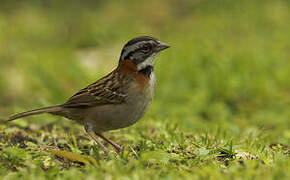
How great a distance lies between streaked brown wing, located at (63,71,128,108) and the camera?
6436 millimetres

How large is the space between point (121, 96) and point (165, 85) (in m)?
4.51

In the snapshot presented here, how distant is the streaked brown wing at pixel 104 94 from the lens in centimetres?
644

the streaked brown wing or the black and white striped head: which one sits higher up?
the black and white striped head

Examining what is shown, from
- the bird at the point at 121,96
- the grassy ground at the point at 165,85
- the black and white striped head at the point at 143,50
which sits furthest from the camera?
the black and white striped head at the point at 143,50

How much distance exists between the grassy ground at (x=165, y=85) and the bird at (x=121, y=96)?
32cm

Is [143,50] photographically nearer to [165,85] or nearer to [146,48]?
[146,48]

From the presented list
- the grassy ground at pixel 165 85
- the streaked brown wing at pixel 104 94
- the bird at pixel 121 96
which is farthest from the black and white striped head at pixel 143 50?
the grassy ground at pixel 165 85

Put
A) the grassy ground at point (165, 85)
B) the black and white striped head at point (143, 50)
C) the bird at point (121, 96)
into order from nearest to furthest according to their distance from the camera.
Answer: the grassy ground at point (165, 85)
the bird at point (121, 96)
the black and white striped head at point (143, 50)

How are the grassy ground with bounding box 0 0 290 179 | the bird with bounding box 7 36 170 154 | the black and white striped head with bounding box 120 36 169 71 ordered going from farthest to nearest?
the black and white striped head with bounding box 120 36 169 71 → the bird with bounding box 7 36 170 154 → the grassy ground with bounding box 0 0 290 179

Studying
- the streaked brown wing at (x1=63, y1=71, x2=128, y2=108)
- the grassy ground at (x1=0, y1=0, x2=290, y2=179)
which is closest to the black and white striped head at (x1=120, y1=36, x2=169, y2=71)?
the streaked brown wing at (x1=63, y1=71, x2=128, y2=108)

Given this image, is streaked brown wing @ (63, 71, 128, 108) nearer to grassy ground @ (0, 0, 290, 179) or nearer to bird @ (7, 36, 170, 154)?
bird @ (7, 36, 170, 154)

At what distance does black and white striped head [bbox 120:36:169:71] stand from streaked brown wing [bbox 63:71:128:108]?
1.01 ft

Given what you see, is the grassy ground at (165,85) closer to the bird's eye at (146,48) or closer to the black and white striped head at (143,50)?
the black and white striped head at (143,50)

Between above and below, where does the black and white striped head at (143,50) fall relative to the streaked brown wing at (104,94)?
above
